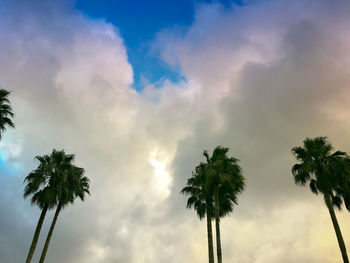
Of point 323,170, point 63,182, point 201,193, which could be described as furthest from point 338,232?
point 63,182

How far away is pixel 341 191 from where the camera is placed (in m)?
25.2

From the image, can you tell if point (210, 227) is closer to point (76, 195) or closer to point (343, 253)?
point (343, 253)

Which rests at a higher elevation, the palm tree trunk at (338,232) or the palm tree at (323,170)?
the palm tree at (323,170)

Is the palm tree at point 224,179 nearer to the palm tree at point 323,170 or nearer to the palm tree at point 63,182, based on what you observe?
the palm tree at point 323,170

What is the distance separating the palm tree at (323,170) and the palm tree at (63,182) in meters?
23.5

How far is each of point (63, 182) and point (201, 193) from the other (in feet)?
48.5

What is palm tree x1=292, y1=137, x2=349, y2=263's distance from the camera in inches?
965

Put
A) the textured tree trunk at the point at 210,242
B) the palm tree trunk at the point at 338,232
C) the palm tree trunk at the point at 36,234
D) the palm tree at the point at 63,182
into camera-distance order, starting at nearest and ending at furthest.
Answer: the palm tree trunk at the point at 338,232, the textured tree trunk at the point at 210,242, the palm tree trunk at the point at 36,234, the palm tree at the point at 63,182

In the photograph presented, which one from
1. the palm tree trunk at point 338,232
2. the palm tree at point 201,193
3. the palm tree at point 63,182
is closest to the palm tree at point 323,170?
the palm tree trunk at point 338,232

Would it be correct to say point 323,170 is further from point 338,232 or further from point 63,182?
point 63,182

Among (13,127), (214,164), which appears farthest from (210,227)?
(13,127)

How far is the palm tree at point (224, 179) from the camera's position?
2633cm

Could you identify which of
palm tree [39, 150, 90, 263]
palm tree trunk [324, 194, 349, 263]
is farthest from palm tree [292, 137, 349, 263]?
palm tree [39, 150, 90, 263]

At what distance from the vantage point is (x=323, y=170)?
2533 centimetres
